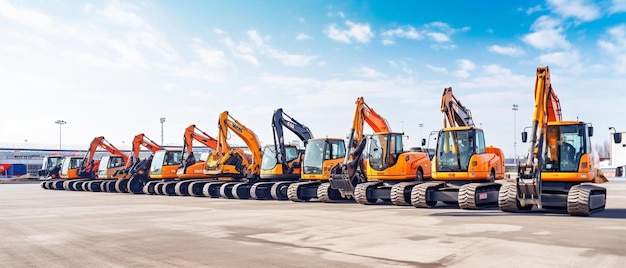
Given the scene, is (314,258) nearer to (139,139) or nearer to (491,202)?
(491,202)

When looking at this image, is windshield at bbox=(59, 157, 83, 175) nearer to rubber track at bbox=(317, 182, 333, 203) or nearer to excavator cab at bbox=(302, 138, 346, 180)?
excavator cab at bbox=(302, 138, 346, 180)

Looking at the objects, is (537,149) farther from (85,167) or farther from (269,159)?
(85,167)

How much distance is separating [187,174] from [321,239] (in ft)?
66.0

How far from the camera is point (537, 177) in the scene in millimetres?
14758

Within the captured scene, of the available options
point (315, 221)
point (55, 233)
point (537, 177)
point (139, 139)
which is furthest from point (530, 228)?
point (139, 139)

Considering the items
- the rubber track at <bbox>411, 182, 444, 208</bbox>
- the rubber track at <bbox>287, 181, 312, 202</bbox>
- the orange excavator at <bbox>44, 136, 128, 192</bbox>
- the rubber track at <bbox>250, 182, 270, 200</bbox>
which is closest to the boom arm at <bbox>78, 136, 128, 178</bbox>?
the orange excavator at <bbox>44, 136, 128, 192</bbox>

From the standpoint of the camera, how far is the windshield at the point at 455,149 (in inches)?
701

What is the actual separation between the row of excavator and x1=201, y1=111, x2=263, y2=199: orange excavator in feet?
0.18

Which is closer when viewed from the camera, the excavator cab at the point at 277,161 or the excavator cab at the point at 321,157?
the excavator cab at the point at 321,157

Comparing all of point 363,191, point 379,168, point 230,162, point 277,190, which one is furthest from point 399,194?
point 230,162

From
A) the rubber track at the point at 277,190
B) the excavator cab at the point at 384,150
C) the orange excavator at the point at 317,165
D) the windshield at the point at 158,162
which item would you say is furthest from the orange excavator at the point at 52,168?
the excavator cab at the point at 384,150

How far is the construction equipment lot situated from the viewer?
877cm

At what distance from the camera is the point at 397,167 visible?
64.7 feet

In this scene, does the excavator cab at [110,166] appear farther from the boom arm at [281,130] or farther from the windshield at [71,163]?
the boom arm at [281,130]
